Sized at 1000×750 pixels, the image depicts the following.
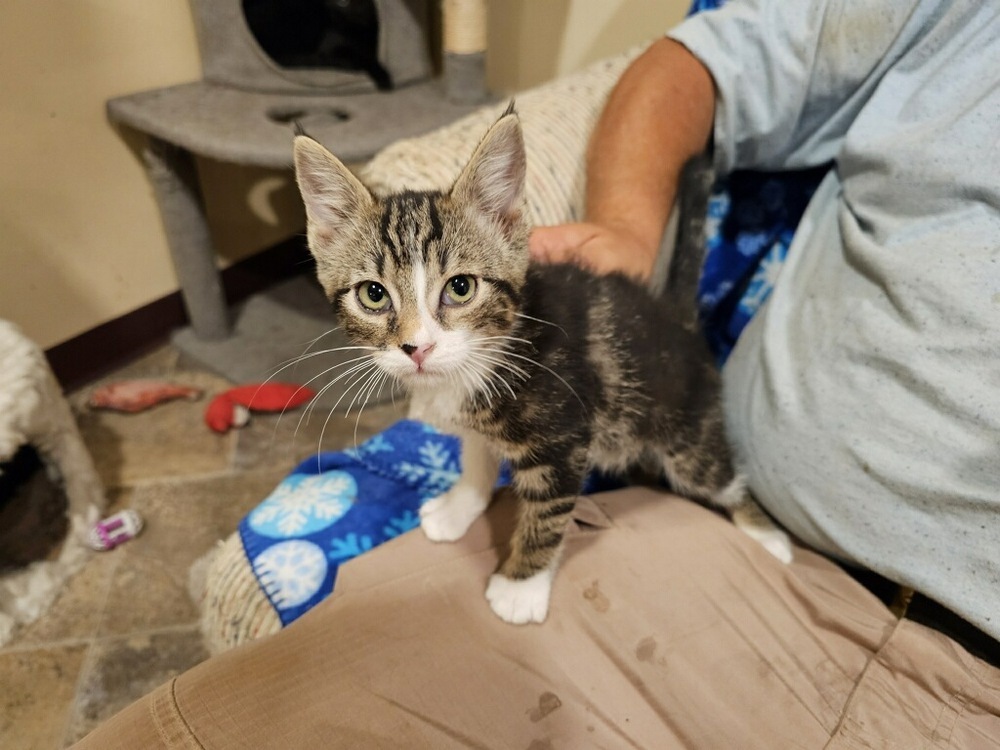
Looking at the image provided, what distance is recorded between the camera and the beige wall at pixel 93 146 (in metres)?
1.60

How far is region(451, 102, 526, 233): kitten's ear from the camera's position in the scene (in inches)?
28.7

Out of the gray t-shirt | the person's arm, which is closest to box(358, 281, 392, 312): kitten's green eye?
the person's arm

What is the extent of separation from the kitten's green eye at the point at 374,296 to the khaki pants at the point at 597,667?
301 mm

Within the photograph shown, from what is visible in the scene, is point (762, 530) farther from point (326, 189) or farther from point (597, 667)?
point (326, 189)

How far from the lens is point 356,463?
1.10 m

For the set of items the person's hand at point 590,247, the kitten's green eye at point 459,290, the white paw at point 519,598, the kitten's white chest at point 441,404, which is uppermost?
the kitten's green eye at point 459,290

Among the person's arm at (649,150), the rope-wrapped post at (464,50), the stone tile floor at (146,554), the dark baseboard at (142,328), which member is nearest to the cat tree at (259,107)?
the rope-wrapped post at (464,50)

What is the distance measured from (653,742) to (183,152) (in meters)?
1.81

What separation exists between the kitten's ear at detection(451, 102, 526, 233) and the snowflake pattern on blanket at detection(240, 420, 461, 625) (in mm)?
462

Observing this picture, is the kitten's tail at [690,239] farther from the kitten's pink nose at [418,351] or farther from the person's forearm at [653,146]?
the kitten's pink nose at [418,351]

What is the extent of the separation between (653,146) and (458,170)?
0.32 meters

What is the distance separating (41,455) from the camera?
56.9 inches

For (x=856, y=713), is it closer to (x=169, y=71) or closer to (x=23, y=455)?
(x=23, y=455)

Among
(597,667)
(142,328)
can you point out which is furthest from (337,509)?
(142,328)
